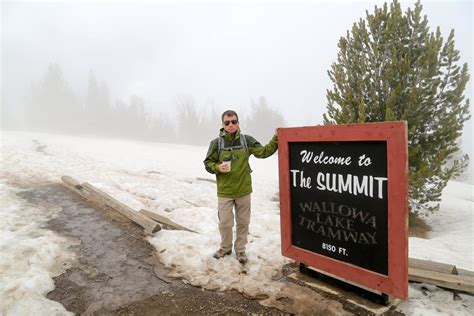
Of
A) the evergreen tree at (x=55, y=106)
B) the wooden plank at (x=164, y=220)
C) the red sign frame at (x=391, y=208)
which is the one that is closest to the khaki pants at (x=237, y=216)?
the red sign frame at (x=391, y=208)

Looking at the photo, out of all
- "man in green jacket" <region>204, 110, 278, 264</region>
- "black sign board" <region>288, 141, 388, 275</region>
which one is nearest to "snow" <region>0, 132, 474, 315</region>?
"man in green jacket" <region>204, 110, 278, 264</region>

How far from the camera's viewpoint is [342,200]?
3613mm

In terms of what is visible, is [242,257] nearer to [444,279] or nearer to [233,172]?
[233,172]

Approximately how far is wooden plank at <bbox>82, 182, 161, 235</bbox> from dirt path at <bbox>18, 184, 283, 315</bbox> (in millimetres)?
177

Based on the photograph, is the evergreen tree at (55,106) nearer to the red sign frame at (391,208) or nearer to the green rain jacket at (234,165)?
the green rain jacket at (234,165)

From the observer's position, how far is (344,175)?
3586mm

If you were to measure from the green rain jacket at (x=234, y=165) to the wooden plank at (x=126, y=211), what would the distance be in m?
1.89

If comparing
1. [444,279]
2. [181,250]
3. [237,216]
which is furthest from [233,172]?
[444,279]

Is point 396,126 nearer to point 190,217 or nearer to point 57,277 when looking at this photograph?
point 57,277

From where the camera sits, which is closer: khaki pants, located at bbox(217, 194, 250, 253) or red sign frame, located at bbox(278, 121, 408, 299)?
red sign frame, located at bbox(278, 121, 408, 299)

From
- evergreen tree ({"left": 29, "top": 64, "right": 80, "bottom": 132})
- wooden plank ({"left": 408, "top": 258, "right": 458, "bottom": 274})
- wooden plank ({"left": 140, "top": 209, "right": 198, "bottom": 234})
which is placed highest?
evergreen tree ({"left": 29, "top": 64, "right": 80, "bottom": 132})

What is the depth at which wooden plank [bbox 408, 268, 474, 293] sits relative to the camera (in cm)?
348

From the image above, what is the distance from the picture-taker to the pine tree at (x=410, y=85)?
8.02 meters

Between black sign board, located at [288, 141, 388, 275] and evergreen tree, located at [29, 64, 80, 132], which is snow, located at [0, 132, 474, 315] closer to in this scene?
black sign board, located at [288, 141, 388, 275]
